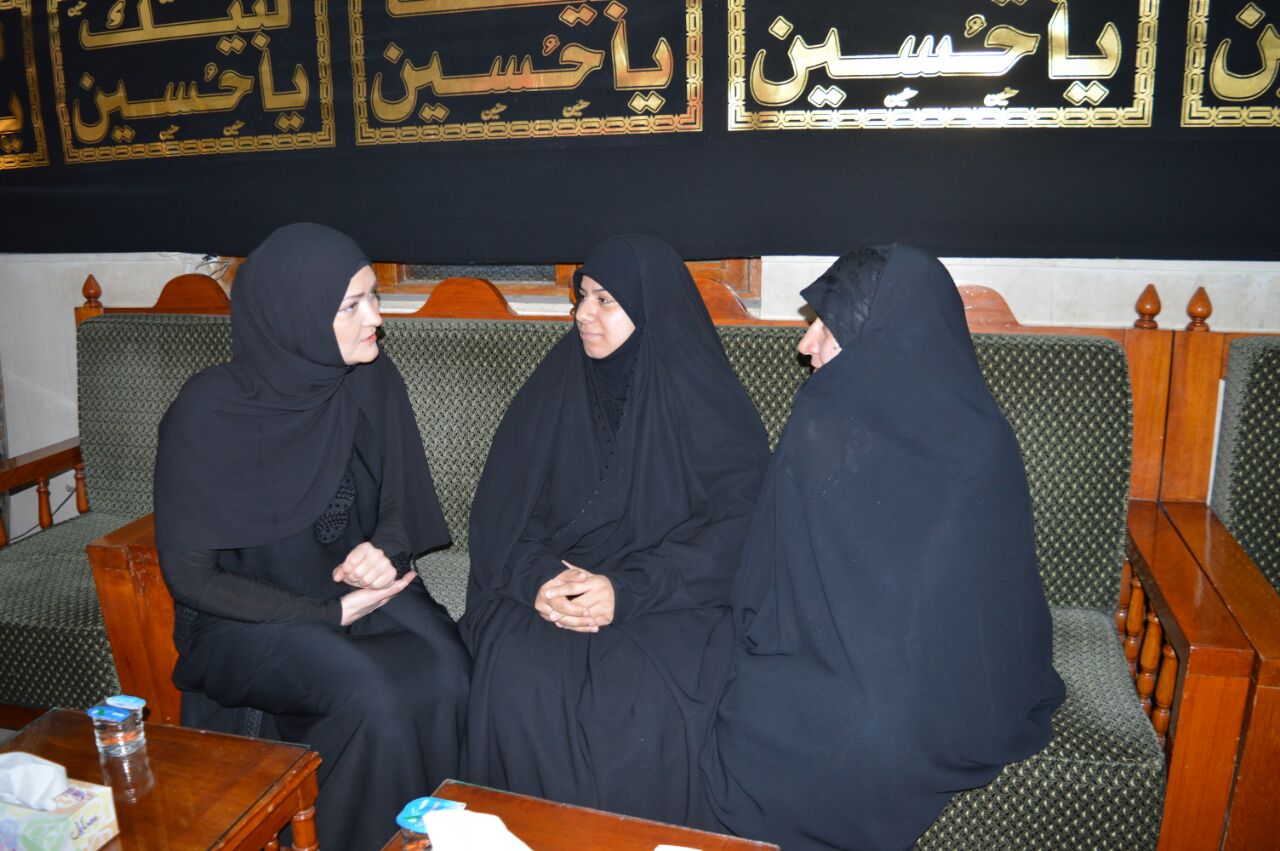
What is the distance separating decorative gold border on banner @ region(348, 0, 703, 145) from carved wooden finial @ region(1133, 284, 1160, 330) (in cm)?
133

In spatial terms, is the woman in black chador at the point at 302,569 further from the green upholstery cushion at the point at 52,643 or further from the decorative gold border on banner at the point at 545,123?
the decorative gold border on banner at the point at 545,123

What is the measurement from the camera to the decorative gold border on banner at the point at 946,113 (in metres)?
2.49

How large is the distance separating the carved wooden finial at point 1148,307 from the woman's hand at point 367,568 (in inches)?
78.0

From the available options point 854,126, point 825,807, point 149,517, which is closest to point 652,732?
point 825,807

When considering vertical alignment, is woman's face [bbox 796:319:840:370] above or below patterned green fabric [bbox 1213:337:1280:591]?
above

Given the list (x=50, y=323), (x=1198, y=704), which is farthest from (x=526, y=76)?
(x=1198, y=704)

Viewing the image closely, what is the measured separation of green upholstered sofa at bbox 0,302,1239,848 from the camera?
178 centimetres

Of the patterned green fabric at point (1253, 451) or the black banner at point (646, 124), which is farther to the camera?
the black banner at point (646, 124)

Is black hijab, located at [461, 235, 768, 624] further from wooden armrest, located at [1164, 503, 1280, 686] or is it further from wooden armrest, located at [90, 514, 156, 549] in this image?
wooden armrest, located at [1164, 503, 1280, 686]

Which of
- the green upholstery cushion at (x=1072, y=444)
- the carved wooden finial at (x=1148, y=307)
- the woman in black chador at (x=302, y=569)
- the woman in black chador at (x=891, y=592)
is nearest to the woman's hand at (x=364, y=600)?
the woman in black chador at (x=302, y=569)

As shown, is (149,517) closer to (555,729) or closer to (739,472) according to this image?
(555,729)

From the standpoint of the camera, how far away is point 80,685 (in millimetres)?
2324

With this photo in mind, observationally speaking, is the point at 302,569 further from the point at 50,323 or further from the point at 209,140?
the point at 50,323

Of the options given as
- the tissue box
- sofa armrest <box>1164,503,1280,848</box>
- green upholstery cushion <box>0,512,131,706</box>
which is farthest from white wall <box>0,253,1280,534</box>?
the tissue box
